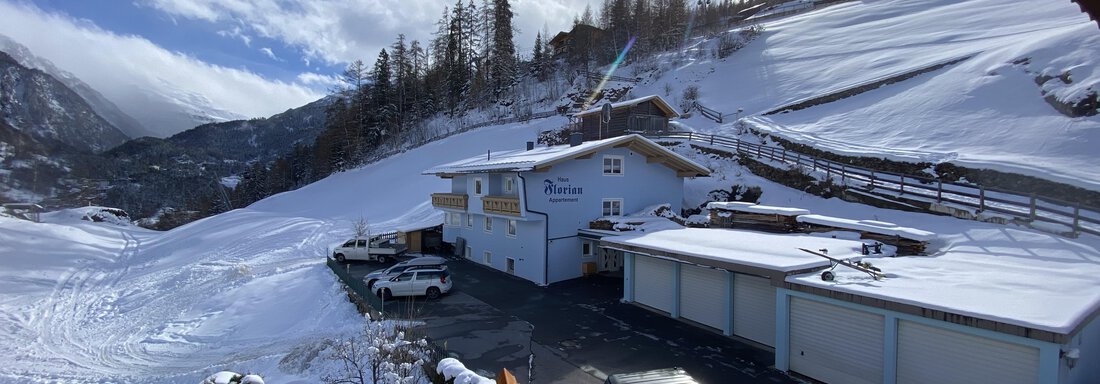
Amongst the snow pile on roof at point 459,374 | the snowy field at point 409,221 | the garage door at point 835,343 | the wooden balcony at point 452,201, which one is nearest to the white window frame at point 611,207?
the snowy field at point 409,221

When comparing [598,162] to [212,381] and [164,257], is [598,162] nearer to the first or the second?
[212,381]

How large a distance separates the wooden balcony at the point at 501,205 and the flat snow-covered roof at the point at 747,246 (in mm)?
5384

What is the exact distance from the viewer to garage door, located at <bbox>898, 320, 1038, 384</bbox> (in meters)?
8.26

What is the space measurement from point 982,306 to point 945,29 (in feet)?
178

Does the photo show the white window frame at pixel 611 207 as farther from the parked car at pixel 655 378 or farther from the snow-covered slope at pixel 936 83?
the parked car at pixel 655 378

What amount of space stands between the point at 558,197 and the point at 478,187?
6.32 metres

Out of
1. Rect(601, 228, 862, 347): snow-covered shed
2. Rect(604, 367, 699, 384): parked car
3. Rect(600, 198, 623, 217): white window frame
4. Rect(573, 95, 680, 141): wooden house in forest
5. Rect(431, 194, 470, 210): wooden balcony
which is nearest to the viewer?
Rect(604, 367, 699, 384): parked car

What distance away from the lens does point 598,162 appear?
2409cm

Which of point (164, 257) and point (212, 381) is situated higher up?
point (212, 381)

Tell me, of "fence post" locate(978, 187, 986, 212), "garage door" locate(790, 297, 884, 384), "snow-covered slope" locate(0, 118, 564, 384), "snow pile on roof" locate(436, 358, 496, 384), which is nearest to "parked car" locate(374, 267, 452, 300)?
"snow-covered slope" locate(0, 118, 564, 384)

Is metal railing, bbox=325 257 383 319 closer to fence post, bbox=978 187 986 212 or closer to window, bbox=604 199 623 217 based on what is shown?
window, bbox=604 199 623 217

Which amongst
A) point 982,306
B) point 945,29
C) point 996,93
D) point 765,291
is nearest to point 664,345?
point 765,291

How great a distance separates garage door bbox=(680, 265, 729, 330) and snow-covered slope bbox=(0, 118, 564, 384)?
38.7 ft

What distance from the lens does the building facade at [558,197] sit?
73.2ft
